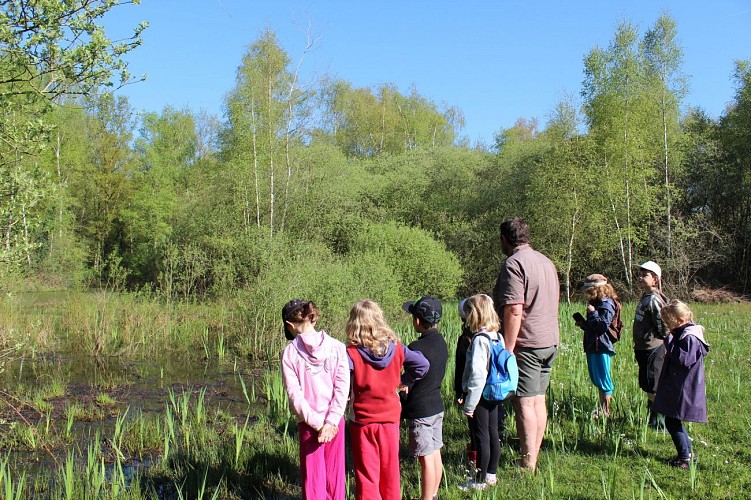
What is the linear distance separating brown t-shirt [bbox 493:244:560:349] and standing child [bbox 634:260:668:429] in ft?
4.71

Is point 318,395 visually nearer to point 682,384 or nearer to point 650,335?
point 682,384

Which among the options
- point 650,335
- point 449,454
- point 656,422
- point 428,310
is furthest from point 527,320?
point 656,422

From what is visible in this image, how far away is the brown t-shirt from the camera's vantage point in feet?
13.4

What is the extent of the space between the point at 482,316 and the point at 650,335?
2.10 m

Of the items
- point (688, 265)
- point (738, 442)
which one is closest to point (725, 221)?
point (688, 265)

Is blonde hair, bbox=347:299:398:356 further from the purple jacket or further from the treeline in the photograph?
the treeline

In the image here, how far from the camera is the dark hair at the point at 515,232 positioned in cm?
422

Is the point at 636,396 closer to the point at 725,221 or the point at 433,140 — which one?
the point at 725,221

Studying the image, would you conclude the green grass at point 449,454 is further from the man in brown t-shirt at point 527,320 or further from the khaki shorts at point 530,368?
the khaki shorts at point 530,368

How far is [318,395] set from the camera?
3.44m

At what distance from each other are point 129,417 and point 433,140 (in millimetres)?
37217

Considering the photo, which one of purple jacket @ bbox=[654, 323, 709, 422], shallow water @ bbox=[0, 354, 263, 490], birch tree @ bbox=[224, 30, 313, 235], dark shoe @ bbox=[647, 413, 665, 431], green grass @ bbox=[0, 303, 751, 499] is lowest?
shallow water @ bbox=[0, 354, 263, 490]

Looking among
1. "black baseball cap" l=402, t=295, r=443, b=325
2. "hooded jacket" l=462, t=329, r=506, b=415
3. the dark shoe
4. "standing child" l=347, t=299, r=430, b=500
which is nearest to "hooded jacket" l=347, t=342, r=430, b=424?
"standing child" l=347, t=299, r=430, b=500

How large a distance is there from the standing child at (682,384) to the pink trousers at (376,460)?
6.84 ft
